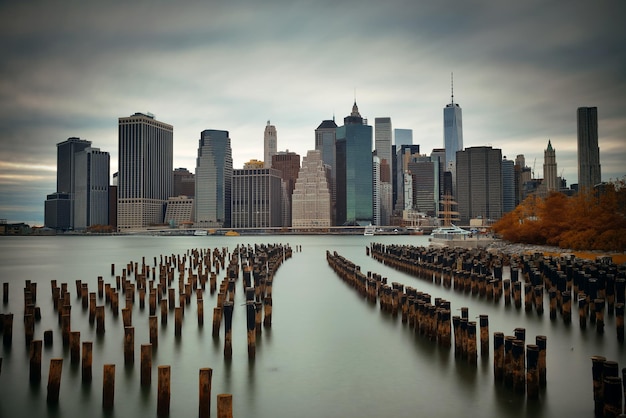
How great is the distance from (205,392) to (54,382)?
196 inches

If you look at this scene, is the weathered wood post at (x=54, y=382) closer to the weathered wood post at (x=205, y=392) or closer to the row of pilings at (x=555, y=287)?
the weathered wood post at (x=205, y=392)

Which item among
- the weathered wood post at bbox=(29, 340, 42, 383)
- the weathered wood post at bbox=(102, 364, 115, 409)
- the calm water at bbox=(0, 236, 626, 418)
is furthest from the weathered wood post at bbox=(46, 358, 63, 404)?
the weathered wood post at bbox=(29, 340, 42, 383)

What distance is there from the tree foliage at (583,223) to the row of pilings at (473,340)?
32.2 metres

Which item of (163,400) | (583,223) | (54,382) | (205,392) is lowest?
(163,400)

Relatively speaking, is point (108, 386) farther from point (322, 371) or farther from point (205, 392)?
point (322, 371)

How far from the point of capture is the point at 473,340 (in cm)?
1808

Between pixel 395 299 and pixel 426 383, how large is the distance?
37.4 ft

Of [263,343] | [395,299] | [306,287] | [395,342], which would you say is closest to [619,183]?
[306,287]

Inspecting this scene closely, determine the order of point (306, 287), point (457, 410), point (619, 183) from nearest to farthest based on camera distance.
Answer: point (457, 410) < point (306, 287) < point (619, 183)

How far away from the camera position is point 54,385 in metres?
15.0

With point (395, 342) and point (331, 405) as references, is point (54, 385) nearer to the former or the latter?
point (331, 405)

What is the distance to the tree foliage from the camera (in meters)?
51.5

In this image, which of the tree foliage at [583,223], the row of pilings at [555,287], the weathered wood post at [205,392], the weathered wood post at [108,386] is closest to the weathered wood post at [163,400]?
the weathered wood post at [205,392]

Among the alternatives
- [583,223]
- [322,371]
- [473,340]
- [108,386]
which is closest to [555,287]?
[473,340]
